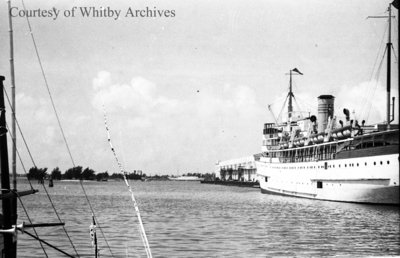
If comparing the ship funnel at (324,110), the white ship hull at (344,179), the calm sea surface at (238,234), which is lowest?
the calm sea surface at (238,234)

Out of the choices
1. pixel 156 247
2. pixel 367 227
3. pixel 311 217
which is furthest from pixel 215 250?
pixel 311 217

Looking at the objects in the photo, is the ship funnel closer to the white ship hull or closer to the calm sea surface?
the white ship hull

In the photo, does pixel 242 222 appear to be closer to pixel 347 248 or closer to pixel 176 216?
pixel 176 216

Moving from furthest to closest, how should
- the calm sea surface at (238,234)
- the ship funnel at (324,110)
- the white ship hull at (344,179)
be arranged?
the ship funnel at (324,110) → the white ship hull at (344,179) → the calm sea surface at (238,234)

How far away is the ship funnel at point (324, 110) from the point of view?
61844 mm

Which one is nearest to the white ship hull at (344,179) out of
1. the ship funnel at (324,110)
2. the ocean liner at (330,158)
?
the ocean liner at (330,158)

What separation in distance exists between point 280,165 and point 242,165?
91.0m

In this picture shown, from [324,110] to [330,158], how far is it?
10.8m

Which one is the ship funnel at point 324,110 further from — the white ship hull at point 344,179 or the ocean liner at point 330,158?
the white ship hull at point 344,179

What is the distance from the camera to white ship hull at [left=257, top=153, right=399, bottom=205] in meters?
42.5

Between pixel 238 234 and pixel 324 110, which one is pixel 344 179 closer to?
pixel 324 110

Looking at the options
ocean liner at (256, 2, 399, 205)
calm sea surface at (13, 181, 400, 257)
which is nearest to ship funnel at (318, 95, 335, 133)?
ocean liner at (256, 2, 399, 205)

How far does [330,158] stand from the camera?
53031 millimetres

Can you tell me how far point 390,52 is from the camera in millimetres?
46500
